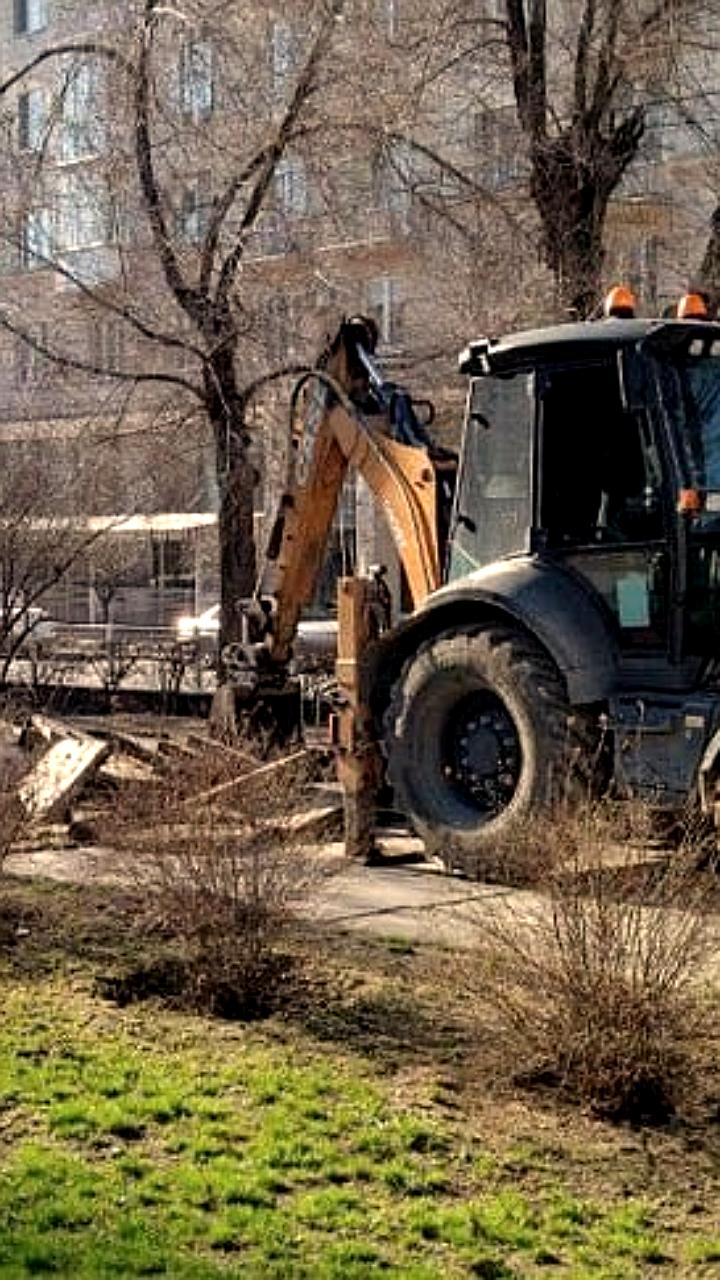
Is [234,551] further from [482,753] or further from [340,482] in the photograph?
[482,753]

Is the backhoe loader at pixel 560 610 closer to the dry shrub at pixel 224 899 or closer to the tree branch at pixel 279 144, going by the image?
the dry shrub at pixel 224 899

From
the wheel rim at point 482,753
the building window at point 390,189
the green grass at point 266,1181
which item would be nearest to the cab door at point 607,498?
the wheel rim at point 482,753

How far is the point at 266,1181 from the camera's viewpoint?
545 cm

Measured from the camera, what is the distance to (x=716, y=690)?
32.5ft

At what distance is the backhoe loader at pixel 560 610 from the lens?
32.8ft

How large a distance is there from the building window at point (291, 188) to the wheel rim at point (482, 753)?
388 inches

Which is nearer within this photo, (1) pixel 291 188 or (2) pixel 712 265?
(2) pixel 712 265

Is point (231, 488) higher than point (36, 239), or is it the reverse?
point (36, 239)

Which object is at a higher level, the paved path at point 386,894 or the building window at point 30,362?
the building window at point 30,362

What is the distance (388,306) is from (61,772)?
36.8ft

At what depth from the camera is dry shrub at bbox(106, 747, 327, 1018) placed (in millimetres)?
7473

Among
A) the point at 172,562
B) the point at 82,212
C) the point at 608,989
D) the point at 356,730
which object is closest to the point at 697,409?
the point at 356,730

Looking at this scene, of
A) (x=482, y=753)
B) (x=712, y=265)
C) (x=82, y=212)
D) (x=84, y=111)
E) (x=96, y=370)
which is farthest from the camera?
(x=82, y=212)

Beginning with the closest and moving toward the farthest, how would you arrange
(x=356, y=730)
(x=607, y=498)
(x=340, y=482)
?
(x=607, y=498), (x=356, y=730), (x=340, y=482)
